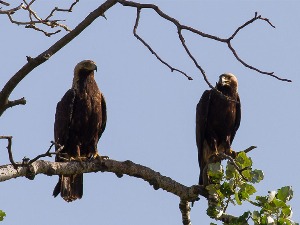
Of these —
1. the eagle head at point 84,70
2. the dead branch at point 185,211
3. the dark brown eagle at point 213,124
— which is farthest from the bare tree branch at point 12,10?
the dark brown eagle at point 213,124

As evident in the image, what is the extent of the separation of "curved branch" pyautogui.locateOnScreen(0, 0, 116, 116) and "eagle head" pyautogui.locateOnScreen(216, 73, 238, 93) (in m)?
4.92

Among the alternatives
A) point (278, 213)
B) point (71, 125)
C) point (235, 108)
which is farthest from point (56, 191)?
point (278, 213)

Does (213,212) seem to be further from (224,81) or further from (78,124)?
(224,81)

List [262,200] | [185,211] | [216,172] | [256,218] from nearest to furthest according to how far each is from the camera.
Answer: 1. [256,218]
2. [262,200]
3. [216,172]
4. [185,211]

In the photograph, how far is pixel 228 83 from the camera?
942 centimetres

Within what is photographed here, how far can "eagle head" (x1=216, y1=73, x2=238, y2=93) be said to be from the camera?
30.8ft

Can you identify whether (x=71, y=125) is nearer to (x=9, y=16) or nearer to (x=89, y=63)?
(x=89, y=63)

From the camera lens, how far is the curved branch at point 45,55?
4.21 meters

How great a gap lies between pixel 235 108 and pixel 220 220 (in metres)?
3.48

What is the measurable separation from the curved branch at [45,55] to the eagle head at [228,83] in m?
4.92

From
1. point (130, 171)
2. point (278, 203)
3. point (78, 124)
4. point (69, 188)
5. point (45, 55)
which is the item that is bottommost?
point (278, 203)

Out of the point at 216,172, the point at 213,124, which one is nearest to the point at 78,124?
the point at 213,124

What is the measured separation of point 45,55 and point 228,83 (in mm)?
5367

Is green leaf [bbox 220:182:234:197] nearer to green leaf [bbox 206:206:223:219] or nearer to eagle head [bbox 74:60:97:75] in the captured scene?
green leaf [bbox 206:206:223:219]
